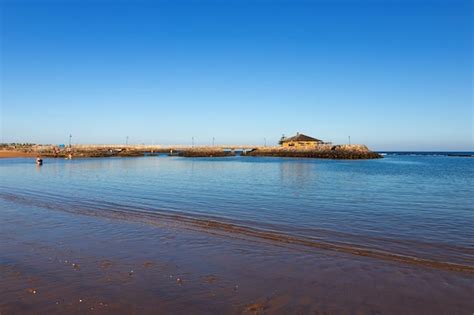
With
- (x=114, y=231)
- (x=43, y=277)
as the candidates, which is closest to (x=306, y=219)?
(x=114, y=231)

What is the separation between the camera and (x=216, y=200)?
1781 centimetres

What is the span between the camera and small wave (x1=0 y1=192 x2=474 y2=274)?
8.56 metres

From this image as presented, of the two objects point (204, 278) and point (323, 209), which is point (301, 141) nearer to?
point (323, 209)

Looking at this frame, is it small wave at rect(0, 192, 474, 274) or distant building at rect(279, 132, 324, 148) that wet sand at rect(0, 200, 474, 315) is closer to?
small wave at rect(0, 192, 474, 274)

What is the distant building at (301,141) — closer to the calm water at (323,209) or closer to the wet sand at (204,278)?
the calm water at (323,209)

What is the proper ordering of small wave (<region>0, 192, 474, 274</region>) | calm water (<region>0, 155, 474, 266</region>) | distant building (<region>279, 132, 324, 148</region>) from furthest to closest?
distant building (<region>279, 132, 324, 148</region>) → calm water (<region>0, 155, 474, 266</region>) → small wave (<region>0, 192, 474, 274</region>)

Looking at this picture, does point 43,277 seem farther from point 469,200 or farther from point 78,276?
point 469,200

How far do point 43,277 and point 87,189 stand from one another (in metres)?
16.5

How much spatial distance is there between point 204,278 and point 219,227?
189 inches

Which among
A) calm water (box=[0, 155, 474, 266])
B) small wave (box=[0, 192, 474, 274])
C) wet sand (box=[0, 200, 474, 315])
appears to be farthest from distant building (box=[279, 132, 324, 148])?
wet sand (box=[0, 200, 474, 315])

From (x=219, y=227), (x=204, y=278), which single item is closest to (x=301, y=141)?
(x=219, y=227)

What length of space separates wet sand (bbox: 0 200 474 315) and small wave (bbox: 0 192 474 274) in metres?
0.37

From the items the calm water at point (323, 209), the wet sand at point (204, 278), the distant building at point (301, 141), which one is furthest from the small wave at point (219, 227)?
the distant building at point (301, 141)

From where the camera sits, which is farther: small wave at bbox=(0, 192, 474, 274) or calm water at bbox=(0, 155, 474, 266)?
calm water at bbox=(0, 155, 474, 266)
